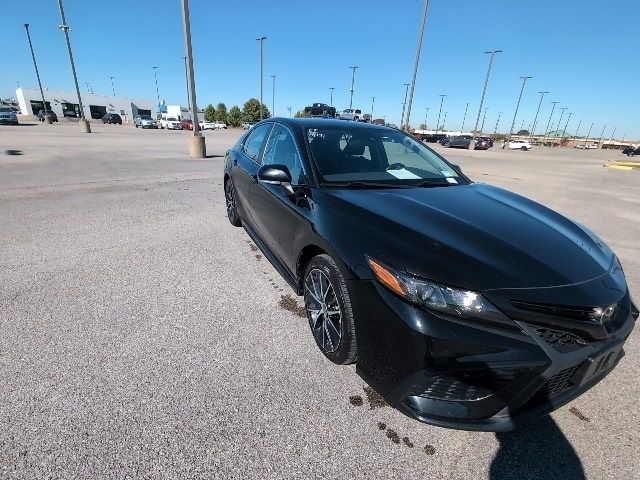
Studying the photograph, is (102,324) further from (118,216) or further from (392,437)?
(118,216)

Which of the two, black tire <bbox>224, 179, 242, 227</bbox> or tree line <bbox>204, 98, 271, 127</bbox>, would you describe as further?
tree line <bbox>204, 98, 271, 127</bbox>

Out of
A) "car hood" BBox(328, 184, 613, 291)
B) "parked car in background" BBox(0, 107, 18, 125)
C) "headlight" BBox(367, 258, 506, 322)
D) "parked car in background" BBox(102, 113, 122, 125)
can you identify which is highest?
"car hood" BBox(328, 184, 613, 291)

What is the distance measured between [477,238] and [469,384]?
2.62ft

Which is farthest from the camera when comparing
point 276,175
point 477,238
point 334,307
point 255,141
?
point 255,141

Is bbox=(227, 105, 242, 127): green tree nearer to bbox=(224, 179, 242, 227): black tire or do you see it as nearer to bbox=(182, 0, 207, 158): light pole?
bbox=(182, 0, 207, 158): light pole

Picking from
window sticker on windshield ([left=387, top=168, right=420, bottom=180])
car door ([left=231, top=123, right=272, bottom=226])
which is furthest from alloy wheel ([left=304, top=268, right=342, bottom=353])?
car door ([left=231, top=123, right=272, bottom=226])

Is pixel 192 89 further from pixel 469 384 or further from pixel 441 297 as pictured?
pixel 469 384

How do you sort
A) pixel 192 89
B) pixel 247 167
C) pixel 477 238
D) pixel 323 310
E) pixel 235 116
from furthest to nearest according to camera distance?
pixel 235 116, pixel 192 89, pixel 247 167, pixel 323 310, pixel 477 238

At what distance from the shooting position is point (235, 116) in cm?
7706

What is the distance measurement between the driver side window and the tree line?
71054mm

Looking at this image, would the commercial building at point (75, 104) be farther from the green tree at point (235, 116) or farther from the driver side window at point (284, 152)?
the driver side window at point (284, 152)

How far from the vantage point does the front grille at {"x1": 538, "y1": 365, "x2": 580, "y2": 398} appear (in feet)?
5.38

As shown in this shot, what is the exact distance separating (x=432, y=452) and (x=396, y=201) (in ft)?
4.84

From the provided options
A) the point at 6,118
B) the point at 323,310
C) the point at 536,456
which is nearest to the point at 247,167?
the point at 323,310
